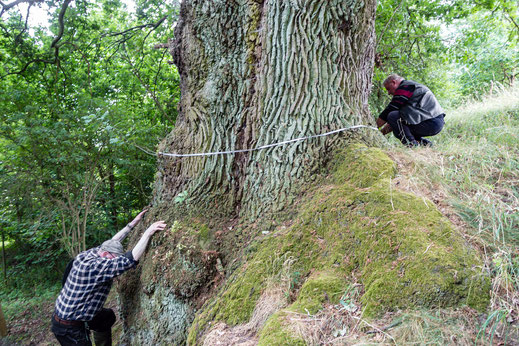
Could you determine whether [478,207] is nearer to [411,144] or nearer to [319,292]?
[319,292]

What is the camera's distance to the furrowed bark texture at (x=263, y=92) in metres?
3.29

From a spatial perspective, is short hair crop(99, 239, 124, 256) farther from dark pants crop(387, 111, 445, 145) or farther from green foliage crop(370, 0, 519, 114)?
green foliage crop(370, 0, 519, 114)

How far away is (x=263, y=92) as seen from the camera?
3.44 meters

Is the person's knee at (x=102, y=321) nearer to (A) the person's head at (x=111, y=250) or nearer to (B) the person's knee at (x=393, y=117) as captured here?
(A) the person's head at (x=111, y=250)

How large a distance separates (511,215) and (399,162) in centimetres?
109

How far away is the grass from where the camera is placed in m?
1.64

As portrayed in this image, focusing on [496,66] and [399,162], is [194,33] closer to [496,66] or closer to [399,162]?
[399,162]

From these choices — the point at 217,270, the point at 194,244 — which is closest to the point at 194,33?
the point at 194,244

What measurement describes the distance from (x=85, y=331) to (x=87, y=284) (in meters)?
0.72

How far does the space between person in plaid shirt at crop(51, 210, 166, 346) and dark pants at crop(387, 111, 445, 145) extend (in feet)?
11.5

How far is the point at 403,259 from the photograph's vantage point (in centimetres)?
204

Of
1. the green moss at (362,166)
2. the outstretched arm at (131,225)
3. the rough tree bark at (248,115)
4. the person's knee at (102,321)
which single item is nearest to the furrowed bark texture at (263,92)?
the rough tree bark at (248,115)

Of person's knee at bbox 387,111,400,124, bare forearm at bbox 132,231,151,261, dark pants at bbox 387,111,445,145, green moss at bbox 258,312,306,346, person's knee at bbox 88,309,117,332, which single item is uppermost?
person's knee at bbox 387,111,400,124

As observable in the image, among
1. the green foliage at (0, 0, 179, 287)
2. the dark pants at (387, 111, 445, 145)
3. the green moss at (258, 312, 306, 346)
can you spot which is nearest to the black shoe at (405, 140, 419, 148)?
the dark pants at (387, 111, 445, 145)
